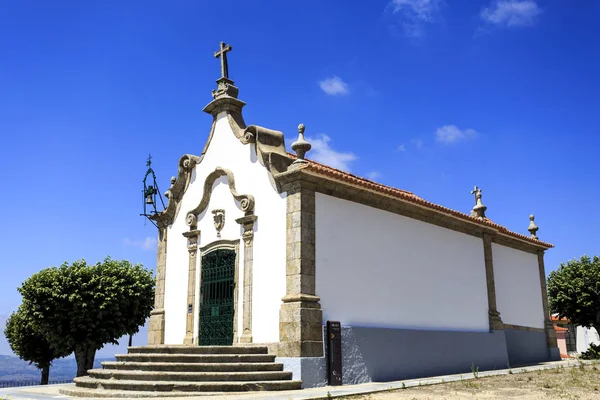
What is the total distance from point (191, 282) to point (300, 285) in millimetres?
4532

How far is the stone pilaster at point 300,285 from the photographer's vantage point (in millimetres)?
12758

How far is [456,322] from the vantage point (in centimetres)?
1767

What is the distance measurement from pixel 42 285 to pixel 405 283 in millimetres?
15005

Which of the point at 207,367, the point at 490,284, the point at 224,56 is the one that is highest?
the point at 224,56

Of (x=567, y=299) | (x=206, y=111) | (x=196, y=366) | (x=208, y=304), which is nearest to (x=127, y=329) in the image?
(x=208, y=304)

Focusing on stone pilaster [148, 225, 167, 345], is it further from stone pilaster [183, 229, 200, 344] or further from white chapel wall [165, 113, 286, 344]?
stone pilaster [183, 229, 200, 344]

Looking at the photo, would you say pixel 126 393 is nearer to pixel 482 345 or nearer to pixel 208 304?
pixel 208 304

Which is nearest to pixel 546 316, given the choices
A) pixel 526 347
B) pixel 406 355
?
pixel 526 347

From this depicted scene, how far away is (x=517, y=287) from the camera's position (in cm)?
2161

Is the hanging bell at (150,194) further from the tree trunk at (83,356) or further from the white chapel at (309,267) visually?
the tree trunk at (83,356)

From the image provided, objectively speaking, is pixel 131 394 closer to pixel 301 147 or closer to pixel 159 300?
pixel 159 300

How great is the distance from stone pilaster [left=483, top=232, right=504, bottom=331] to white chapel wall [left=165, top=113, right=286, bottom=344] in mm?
9267

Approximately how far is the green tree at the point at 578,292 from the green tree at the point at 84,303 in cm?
1992

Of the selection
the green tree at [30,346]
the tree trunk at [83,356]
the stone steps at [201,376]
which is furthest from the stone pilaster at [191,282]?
the green tree at [30,346]
